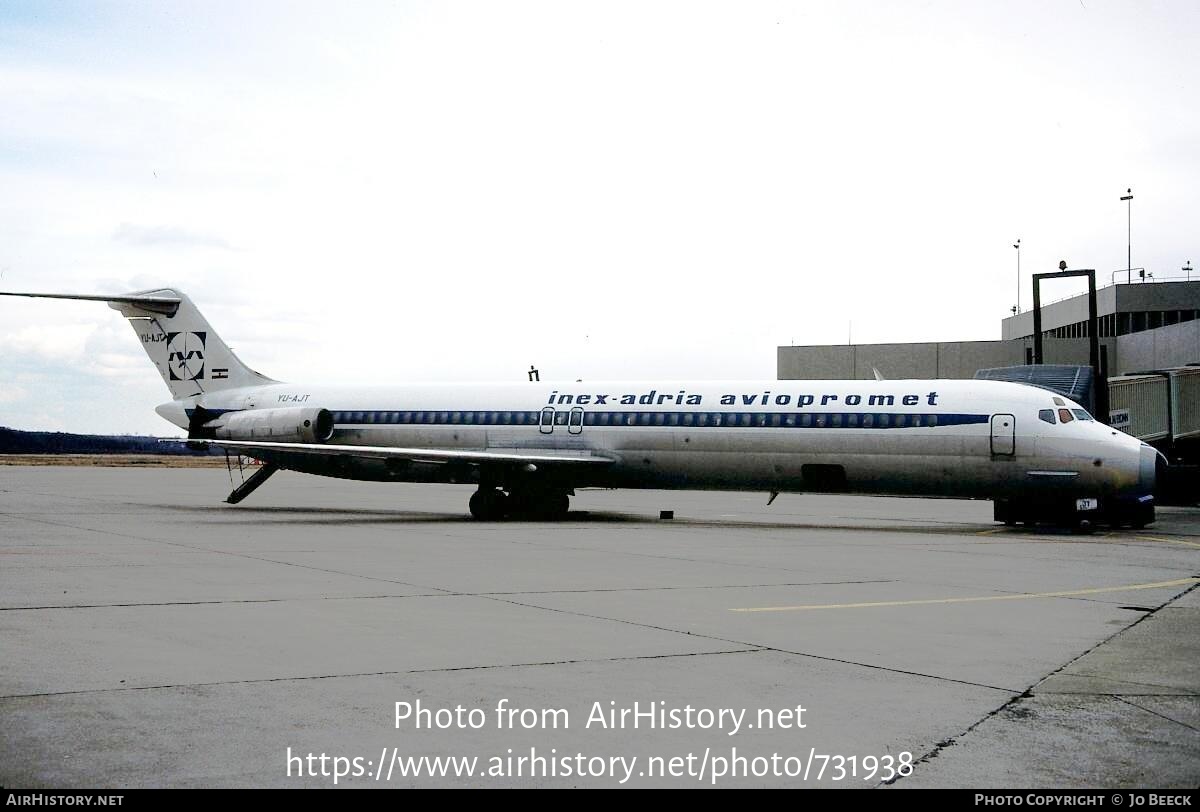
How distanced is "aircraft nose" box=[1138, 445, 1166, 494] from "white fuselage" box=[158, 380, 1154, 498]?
0.14 feet

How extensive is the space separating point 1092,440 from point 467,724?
63.7 feet

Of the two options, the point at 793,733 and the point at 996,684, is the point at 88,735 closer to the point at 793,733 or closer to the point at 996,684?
the point at 793,733

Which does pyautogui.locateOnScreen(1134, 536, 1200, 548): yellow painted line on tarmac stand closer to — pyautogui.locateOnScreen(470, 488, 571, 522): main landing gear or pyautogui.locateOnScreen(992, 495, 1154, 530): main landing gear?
pyautogui.locateOnScreen(992, 495, 1154, 530): main landing gear

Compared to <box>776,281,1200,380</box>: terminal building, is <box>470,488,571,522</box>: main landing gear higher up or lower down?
lower down

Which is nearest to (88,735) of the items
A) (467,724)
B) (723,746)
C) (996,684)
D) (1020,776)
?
(467,724)

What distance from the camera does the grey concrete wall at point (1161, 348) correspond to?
48312 millimetres

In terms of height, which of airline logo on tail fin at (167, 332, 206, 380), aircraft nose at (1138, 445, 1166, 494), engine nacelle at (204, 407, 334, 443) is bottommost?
aircraft nose at (1138, 445, 1166, 494)

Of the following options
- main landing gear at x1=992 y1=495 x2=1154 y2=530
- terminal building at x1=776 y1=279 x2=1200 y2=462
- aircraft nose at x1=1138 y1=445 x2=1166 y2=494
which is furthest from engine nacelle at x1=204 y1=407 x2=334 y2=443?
terminal building at x1=776 y1=279 x2=1200 y2=462

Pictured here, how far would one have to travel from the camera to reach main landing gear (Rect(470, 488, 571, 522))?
27469mm

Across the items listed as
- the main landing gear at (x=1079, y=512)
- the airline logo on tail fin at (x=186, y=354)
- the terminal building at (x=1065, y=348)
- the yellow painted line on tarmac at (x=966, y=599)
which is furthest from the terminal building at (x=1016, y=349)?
the yellow painted line on tarmac at (x=966, y=599)

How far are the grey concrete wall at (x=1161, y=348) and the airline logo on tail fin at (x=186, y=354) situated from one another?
121 ft

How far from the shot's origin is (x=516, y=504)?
1106 inches

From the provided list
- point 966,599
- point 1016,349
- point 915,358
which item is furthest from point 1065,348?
point 966,599

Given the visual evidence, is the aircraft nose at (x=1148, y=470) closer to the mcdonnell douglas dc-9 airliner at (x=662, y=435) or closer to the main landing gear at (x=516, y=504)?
the mcdonnell douglas dc-9 airliner at (x=662, y=435)
